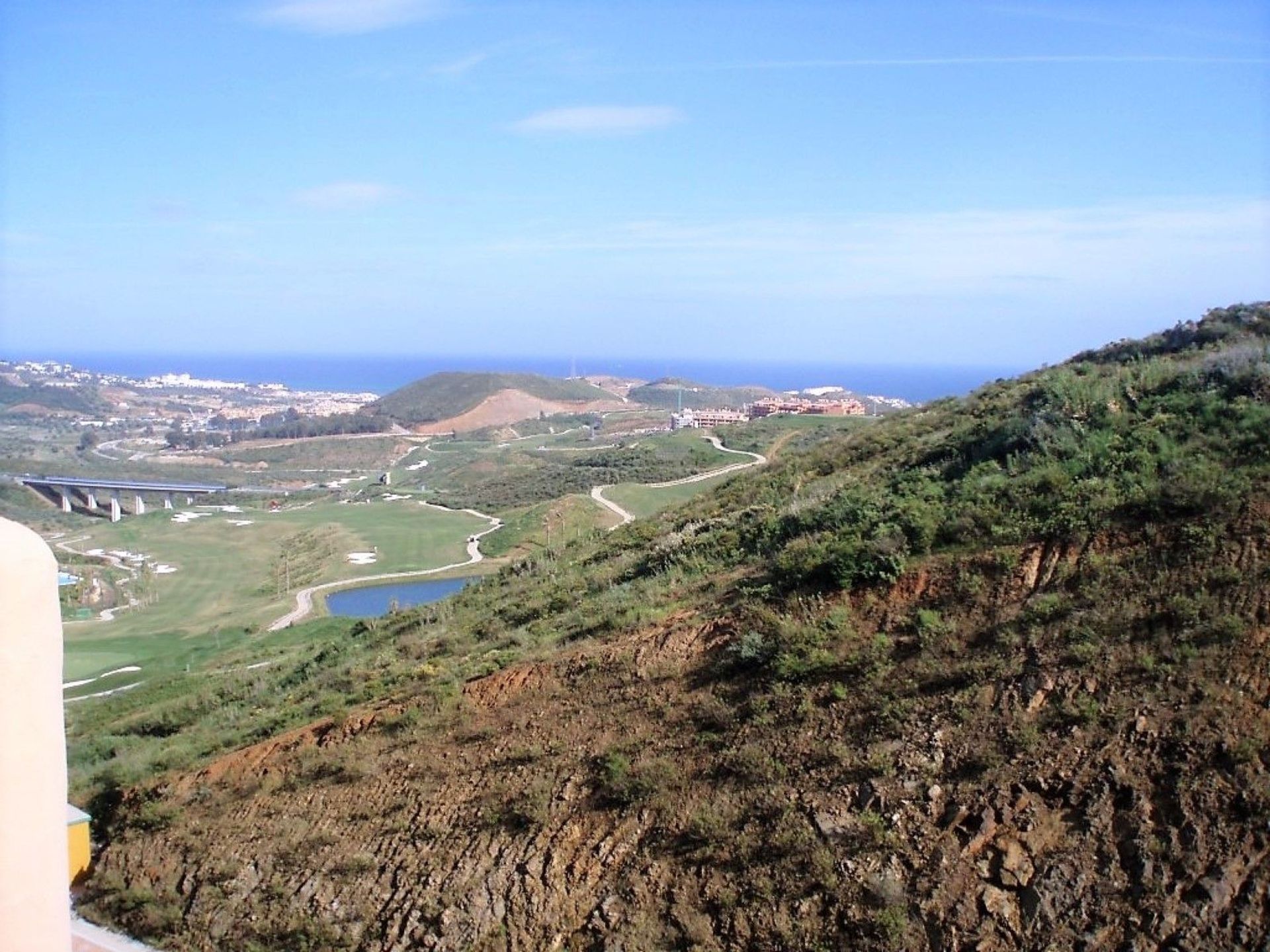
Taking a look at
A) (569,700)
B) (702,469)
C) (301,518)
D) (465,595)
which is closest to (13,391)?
(301,518)

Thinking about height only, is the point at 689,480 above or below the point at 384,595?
above

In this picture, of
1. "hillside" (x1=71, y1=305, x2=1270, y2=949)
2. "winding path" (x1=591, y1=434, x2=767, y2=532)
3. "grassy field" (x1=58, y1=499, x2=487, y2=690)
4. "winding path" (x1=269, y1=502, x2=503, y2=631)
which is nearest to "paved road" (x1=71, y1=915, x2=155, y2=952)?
Result: "hillside" (x1=71, y1=305, x2=1270, y2=949)

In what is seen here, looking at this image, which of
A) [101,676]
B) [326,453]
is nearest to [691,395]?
[326,453]

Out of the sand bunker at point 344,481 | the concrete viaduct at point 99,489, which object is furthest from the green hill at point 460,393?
the concrete viaduct at point 99,489

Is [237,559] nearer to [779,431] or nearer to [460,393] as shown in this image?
[779,431]

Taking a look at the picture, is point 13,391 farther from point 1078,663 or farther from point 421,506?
point 1078,663

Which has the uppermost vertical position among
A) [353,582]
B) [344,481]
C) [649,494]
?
[649,494]

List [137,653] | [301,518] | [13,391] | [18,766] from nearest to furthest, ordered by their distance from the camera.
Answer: [18,766] < [137,653] < [301,518] < [13,391]

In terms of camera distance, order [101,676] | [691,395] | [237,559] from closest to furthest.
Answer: [101,676] → [237,559] → [691,395]
